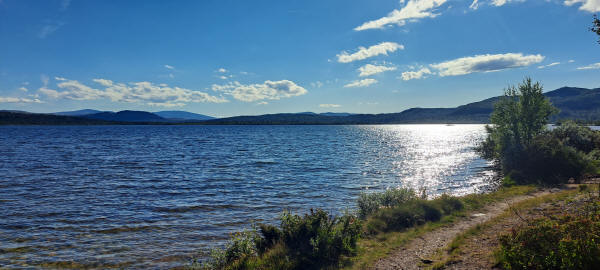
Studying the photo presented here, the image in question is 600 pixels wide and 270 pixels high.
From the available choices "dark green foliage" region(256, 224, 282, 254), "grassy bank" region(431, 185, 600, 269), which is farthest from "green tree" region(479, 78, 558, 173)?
"dark green foliage" region(256, 224, 282, 254)

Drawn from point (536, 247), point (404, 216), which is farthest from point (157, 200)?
point (536, 247)

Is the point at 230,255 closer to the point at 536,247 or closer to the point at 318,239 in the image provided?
the point at 318,239

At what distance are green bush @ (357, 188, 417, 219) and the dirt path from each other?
14.8ft

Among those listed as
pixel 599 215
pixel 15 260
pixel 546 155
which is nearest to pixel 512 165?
pixel 546 155

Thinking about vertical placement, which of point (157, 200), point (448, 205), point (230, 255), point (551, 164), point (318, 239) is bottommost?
point (157, 200)

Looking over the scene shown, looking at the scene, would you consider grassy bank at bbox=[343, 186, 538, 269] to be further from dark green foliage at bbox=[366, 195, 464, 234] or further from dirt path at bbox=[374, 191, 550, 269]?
dirt path at bbox=[374, 191, 550, 269]

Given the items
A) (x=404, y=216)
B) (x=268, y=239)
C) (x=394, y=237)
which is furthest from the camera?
(x=404, y=216)

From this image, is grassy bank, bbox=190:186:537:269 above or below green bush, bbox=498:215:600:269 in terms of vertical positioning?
below

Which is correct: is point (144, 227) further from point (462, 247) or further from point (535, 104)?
point (535, 104)

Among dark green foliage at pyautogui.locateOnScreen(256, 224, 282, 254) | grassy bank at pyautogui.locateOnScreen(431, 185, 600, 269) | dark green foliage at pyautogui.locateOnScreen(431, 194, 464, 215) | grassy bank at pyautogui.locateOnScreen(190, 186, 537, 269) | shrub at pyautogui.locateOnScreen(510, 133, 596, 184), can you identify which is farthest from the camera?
shrub at pyautogui.locateOnScreen(510, 133, 596, 184)

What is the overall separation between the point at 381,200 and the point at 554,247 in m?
12.8

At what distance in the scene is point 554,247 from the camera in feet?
30.5

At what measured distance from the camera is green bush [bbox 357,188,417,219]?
21.0m

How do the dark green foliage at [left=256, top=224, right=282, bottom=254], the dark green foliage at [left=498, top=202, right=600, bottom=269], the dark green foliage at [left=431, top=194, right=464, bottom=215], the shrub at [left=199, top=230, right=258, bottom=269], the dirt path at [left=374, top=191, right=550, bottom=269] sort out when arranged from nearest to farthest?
the dark green foliage at [left=498, top=202, right=600, bottom=269] → the dirt path at [left=374, top=191, right=550, bottom=269] → the shrub at [left=199, top=230, right=258, bottom=269] → the dark green foliage at [left=256, top=224, right=282, bottom=254] → the dark green foliage at [left=431, top=194, right=464, bottom=215]
